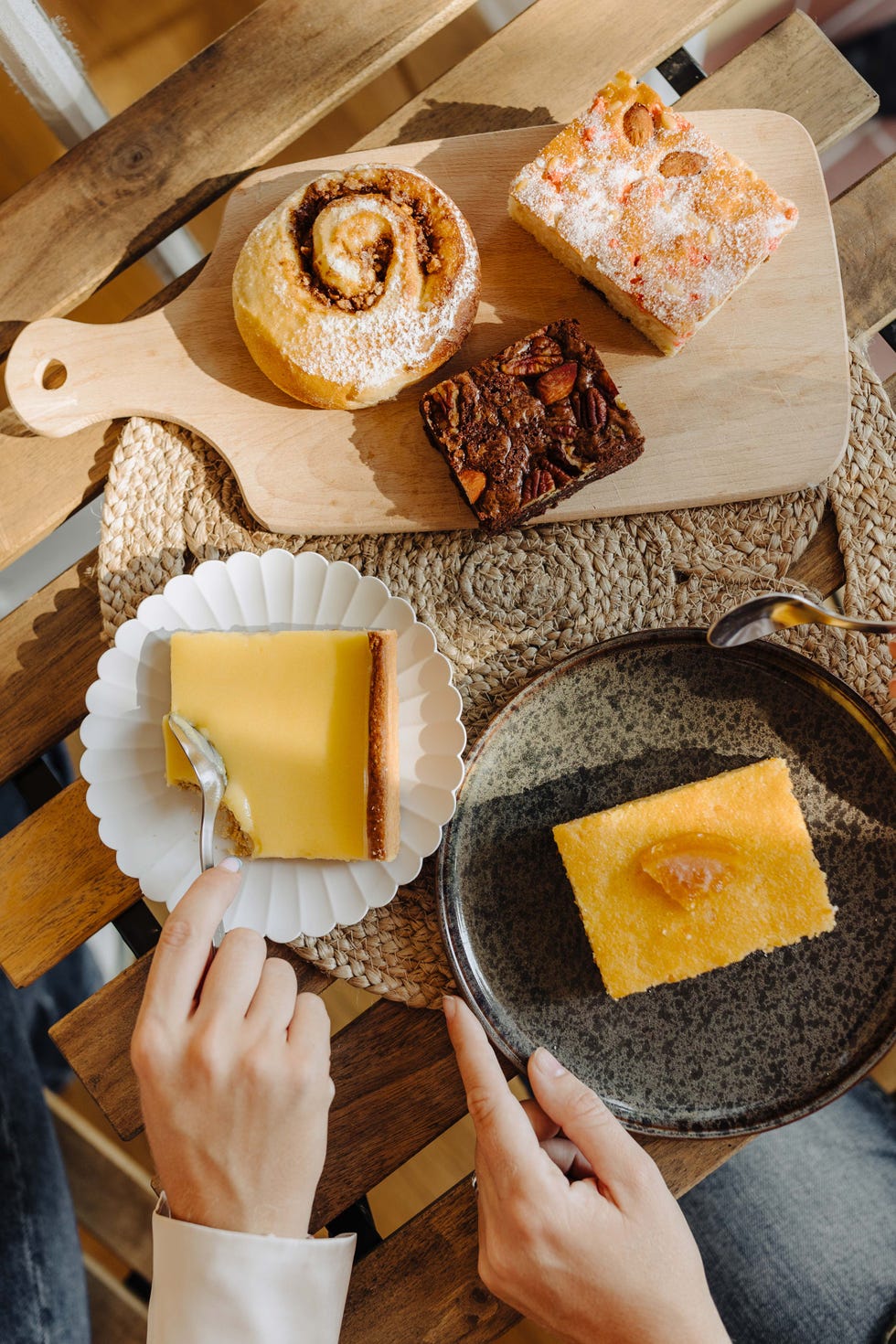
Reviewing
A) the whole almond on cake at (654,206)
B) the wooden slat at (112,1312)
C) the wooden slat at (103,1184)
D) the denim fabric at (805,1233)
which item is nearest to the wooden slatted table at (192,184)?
the whole almond on cake at (654,206)

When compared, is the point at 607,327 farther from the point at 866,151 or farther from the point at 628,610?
the point at 866,151

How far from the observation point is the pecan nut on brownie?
1.46 metres

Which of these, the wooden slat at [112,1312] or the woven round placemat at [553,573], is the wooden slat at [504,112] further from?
the wooden slat at [112,1312]

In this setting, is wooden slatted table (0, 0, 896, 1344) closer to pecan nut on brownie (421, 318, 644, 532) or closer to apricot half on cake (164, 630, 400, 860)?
apricot half on cake (164, 630, 400, 860)

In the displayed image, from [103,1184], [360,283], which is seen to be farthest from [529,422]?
[103,1184]

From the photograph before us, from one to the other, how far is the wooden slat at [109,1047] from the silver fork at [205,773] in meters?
0.30

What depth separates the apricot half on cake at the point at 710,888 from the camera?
1458 millimetres

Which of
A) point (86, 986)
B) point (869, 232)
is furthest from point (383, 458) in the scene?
point (86, 986)

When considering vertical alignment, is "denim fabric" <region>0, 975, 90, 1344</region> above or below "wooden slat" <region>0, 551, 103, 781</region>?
below

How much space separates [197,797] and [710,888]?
81 centimetres

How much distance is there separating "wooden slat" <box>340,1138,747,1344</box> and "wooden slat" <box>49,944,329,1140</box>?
17.0 inches

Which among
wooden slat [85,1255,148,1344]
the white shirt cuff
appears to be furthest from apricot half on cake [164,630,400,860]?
wooden slat [85,1255,148,1344]

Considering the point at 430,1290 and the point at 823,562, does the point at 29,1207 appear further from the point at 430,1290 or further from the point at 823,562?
the point at 823,562

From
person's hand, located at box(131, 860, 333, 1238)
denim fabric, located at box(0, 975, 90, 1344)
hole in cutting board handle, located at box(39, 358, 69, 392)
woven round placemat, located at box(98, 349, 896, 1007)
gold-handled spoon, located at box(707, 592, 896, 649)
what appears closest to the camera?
person's hand, located at box(131, 860, 333, 1238)
